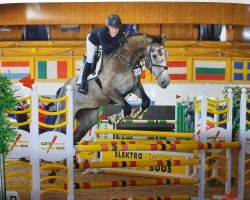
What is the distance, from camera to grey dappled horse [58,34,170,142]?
5.23 m

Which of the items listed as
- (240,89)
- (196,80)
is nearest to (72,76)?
(196,80)

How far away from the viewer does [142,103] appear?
5.38m

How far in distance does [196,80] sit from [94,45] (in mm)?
1018

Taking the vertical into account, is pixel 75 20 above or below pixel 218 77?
above

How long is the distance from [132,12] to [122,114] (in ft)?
3.03

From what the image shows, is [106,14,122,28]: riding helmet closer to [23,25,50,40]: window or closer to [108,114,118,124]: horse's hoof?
[23,25,50,40]: window

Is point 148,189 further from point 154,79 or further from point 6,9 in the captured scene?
point 6,9

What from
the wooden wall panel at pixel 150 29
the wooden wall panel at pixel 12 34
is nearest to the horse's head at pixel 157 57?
the wooden wall panel at pixel 150 29

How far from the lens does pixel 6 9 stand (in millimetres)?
5410

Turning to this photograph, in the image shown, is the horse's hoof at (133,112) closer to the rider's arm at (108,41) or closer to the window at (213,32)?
the rider's arm at (108,41)

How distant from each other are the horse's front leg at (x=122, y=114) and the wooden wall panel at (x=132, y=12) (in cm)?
74

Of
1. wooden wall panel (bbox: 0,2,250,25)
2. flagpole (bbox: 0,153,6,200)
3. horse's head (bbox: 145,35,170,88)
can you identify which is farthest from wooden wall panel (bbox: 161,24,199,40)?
flagpole (bbox: 0,153,6,200)

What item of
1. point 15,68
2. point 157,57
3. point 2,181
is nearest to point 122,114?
point 157,57

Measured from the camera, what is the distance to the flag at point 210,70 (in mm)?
5531
